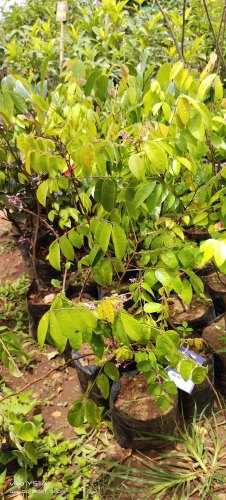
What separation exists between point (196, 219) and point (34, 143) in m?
0.52

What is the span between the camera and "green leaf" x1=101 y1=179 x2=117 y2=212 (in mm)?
1055

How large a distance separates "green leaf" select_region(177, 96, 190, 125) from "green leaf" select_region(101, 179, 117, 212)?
0.74ft

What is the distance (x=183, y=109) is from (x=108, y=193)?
0.27 m

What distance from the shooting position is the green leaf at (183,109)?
3.16ft

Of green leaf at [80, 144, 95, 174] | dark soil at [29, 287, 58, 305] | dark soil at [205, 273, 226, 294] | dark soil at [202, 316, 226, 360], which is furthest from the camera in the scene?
dark soil at [29, 287, 58, 305]

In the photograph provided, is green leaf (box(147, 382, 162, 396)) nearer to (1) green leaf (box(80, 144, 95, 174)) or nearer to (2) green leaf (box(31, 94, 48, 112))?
(1) green leaf (box(80, 144, 95, 174))

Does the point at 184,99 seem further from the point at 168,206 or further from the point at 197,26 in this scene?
the point at 197,26

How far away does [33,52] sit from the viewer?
10.4ft

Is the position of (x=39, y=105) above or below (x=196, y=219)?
above

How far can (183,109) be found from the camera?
97 centimetres

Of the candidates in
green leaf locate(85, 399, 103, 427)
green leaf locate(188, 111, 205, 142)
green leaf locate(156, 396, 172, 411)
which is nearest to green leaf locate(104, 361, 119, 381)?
green leaf locate(85, 399, 103, 427)

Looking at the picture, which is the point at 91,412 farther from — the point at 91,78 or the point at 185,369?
the point at 91,78

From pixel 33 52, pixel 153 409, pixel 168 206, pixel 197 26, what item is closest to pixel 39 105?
pixel 168 206

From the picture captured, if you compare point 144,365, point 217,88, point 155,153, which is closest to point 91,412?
point 144,365
